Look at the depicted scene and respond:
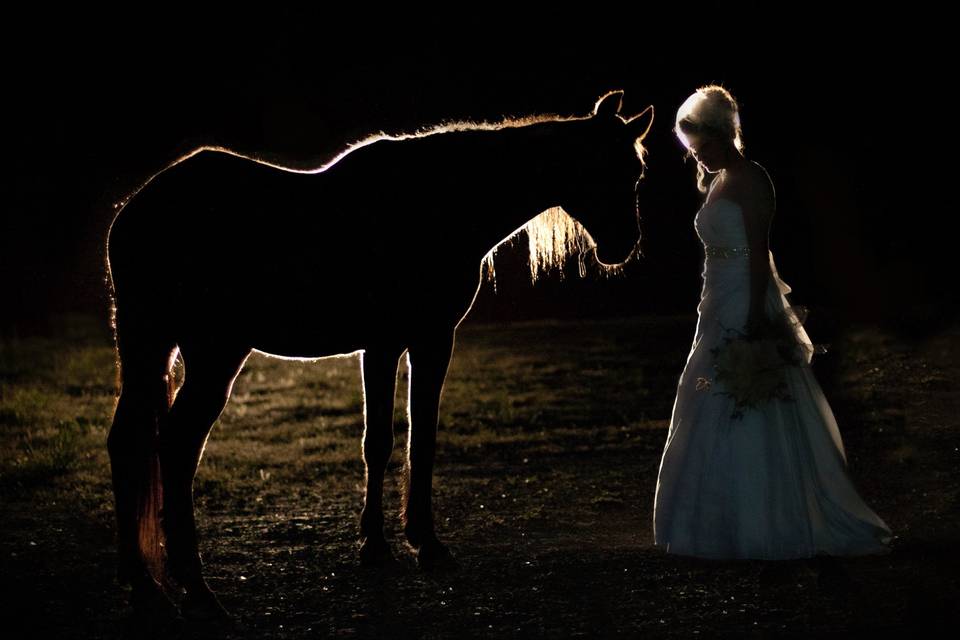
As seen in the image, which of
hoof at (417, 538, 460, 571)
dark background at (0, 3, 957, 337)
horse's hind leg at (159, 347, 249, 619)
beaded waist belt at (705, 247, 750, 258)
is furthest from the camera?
dark background at (0, 3, 957, 337)

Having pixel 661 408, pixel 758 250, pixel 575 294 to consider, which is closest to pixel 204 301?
pixel 758 250

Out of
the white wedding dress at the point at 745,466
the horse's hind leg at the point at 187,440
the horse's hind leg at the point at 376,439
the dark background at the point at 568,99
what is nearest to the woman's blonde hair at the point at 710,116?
the white wedding dress at the point at 745,466

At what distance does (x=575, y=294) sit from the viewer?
24.0 metres

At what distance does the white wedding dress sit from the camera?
5824 mm

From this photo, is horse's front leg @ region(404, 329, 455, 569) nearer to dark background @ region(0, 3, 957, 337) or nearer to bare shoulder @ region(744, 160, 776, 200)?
bare shoulder @ region(744, 160, 776, 200)

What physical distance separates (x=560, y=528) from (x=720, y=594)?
213cm

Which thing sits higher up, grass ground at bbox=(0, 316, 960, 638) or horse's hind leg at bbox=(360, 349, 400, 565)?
horse's hind leg at bbox=(360, 349, 400, 565)

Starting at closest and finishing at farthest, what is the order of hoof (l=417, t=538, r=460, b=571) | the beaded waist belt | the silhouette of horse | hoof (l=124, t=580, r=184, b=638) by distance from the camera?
hoof (l=124, t=580, r=184, b=638) < the silhouette of horse < the beaded waist belt < hoof (l=417, t=538, r=460, b=571)

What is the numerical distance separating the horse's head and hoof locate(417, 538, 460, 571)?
6.04 ft

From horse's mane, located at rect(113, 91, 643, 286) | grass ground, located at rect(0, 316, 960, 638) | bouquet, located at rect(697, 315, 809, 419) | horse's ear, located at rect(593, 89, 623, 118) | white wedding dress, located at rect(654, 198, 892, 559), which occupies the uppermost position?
horse's ear, located at rect(593, 89, 623, 118)

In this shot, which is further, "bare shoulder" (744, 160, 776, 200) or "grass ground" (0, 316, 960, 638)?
"bare shoulder" (744, 160, 776, 200)

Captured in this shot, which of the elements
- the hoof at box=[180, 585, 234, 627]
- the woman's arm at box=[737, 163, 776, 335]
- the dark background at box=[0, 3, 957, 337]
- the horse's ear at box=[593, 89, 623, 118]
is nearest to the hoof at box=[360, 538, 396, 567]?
the hoof at box=[180, 585, 234, 627]

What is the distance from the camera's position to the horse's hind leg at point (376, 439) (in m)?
6.57

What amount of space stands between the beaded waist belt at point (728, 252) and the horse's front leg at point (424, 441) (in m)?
1.46
